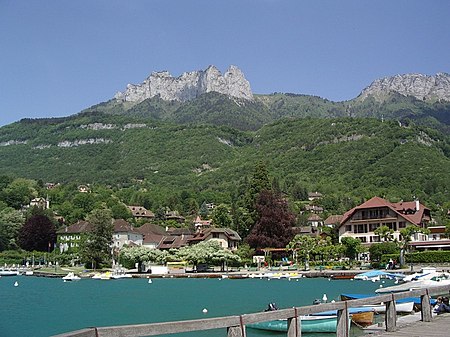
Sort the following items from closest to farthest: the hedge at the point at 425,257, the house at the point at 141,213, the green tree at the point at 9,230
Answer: the hedge at the point at 425,257
the green tree at the point at 9,230
the house at the point at 141,213

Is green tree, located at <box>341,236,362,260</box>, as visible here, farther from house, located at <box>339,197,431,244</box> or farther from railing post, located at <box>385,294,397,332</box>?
railing post, located at <box>385,294,397,332</box>

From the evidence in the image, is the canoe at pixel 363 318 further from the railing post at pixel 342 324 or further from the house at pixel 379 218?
the house at pixel 379 218

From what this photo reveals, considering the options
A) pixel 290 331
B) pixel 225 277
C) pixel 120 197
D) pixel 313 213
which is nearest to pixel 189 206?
pixel 120 197

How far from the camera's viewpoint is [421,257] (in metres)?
68.1

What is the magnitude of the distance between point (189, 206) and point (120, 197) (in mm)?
24802

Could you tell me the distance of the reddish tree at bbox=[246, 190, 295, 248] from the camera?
291 ft

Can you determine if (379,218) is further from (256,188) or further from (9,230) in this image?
(9,230)

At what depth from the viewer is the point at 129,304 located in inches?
1647

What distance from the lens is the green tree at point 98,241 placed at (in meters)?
88.6

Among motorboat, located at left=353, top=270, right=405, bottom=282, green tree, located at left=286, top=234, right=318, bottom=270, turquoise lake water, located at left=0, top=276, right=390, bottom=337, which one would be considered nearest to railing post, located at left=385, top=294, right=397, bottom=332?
turquoise lake water, located at left=0, top=276, right=390, bottom=337

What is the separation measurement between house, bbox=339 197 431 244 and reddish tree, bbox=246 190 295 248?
8849mm

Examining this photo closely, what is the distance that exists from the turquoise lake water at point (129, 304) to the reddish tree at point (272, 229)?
100 feet

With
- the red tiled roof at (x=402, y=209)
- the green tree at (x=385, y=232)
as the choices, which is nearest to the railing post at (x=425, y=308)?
the green tree at (x=385, y=232)

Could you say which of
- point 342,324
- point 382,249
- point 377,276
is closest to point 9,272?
point 382,249
